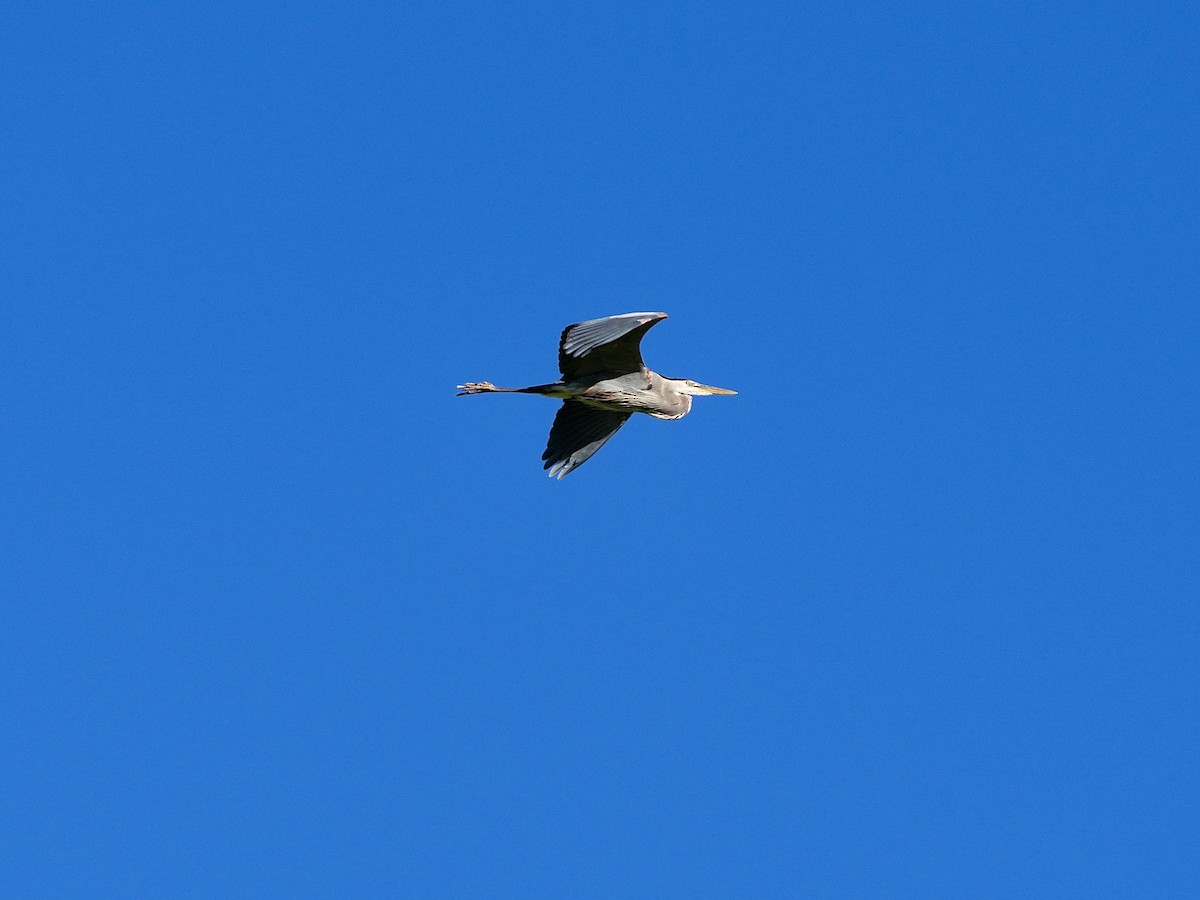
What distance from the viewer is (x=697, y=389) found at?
19.1 meters

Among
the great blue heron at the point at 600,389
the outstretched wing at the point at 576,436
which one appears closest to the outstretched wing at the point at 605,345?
the great blue heron at the point at 600,389

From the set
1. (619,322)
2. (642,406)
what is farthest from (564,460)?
(619,322)

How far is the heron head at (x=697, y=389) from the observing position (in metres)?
18.8

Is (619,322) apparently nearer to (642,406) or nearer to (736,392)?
(642,406)

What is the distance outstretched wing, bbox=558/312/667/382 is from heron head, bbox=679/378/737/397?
3.54 ft

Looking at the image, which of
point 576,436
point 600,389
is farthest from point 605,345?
point 576,436

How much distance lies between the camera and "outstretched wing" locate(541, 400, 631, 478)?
1881cm

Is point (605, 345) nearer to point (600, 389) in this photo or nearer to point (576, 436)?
point (600, 389)

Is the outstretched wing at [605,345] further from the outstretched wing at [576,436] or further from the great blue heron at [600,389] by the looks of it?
the outstretched wing at [576,436]

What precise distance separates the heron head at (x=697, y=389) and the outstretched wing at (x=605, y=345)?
1.08 meters

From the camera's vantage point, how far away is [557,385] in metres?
17.7

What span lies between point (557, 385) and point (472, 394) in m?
0.99

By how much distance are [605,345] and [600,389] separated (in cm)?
114

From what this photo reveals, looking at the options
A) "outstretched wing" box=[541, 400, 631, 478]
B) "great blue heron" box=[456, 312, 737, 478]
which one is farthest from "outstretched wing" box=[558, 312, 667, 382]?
"outstretched wing" box=[541, 400, 631, 478]
